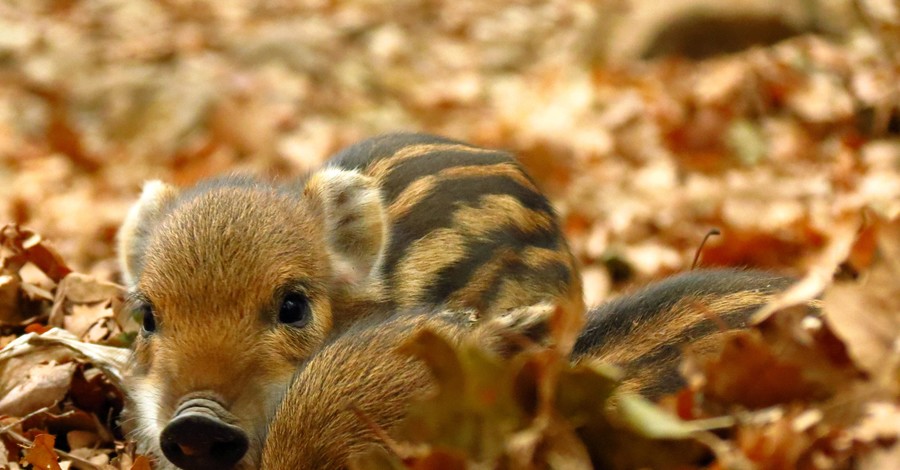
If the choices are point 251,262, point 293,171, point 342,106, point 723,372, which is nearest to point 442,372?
point 723,372

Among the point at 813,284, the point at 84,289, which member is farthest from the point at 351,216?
the point at 813,284

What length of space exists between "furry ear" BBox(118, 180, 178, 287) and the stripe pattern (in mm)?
573

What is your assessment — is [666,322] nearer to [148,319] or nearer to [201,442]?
[201,442]

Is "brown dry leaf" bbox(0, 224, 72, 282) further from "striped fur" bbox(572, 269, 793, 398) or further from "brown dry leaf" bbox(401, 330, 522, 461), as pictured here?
"brown dry leaf" bbox(401, 330, 522, 461)

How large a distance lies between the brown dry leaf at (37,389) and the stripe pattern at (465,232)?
912 millimetres

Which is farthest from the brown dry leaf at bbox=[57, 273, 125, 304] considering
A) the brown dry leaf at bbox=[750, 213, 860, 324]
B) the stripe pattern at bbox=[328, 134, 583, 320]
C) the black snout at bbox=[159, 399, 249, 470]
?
the brown dry leaf at bbox=[750, 213, 860, 324]

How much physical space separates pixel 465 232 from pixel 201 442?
4.21 feet

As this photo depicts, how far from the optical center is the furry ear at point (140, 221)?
3527 millimetres

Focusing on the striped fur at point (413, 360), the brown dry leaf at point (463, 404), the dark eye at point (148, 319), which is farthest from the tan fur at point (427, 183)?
the brown dry leaf at point (463, 404)

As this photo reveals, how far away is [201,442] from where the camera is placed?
2.35 m

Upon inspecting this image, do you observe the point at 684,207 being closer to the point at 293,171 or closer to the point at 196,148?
the point at 293,171

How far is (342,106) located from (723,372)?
7892mm

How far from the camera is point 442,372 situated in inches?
81.4

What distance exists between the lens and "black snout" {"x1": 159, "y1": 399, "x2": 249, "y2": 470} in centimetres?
234
